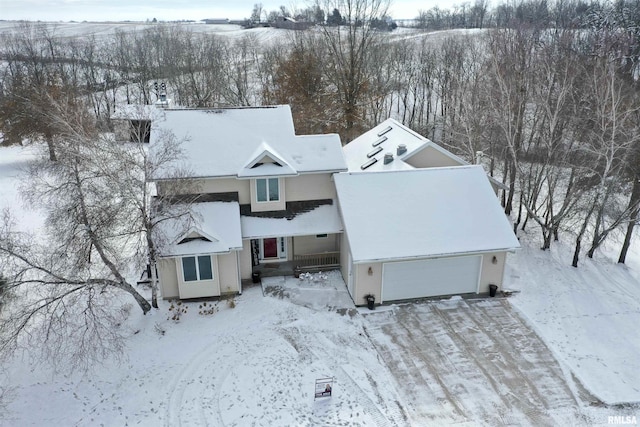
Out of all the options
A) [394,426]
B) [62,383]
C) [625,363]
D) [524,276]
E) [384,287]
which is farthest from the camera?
[524,276]

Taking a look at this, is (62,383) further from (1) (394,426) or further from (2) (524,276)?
(2) (524,276)

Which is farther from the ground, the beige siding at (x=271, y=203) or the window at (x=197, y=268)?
the beige siding at (x=271, y=203)

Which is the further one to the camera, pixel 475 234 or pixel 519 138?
pixel 519 138

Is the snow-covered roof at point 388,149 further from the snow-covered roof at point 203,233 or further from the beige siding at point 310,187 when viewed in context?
the snow-covered roof at point 203,233

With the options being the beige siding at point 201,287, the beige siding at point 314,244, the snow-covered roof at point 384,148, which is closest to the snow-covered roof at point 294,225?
the beige siding at point 314,244

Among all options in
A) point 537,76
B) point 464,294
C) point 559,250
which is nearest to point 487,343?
point 464,294

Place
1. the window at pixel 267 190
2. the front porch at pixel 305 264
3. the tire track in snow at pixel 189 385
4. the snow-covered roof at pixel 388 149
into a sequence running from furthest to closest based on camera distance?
1. the snow-covered roof at pixel 388 149
2. the front porch at pixel 305 264
3. the window at pixel 267 190
4. the tire track in snow at pixel 189 385
